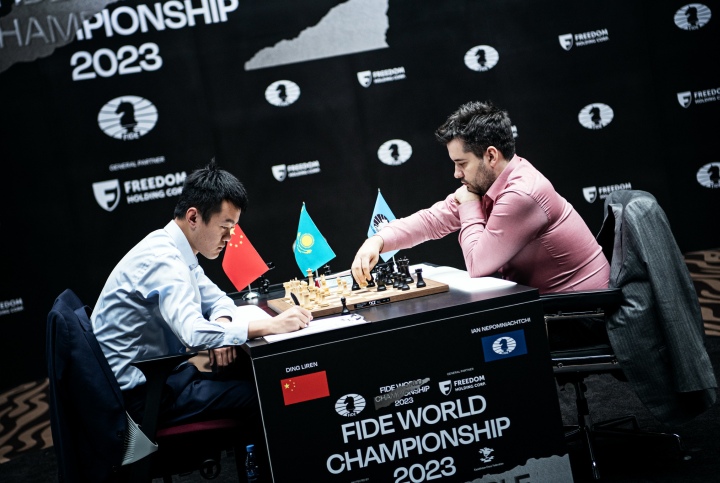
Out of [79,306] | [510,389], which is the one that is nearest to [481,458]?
[510,389]

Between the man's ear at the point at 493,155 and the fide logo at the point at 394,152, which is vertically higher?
the fide logo at the point at 394,152

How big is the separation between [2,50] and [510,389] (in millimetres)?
4852

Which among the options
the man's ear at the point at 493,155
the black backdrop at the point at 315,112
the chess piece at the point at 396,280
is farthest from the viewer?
the black backdrop at the point at 315,112

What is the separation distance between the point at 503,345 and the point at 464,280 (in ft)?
1.45

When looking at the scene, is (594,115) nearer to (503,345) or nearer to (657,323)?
(657,323)

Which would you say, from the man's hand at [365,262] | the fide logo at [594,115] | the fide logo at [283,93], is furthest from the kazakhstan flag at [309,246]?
the fide logo at [594,115]

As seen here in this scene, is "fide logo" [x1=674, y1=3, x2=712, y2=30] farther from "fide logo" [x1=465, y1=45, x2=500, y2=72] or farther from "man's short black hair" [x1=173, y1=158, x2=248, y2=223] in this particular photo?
"man's short black hair" [x1=173, y1=158, x2=248, y2=223]

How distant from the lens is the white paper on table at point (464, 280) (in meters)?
2.39

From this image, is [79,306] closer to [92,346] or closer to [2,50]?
[92,346]

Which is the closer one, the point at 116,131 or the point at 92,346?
the point at 92,346

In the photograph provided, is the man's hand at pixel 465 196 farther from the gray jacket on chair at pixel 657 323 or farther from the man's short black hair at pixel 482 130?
the gray jacket on chair at pixel 657 323

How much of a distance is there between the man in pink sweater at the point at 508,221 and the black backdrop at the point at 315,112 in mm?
3069

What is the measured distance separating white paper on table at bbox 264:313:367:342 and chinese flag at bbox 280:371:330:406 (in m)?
0.12

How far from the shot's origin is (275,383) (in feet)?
6.84
